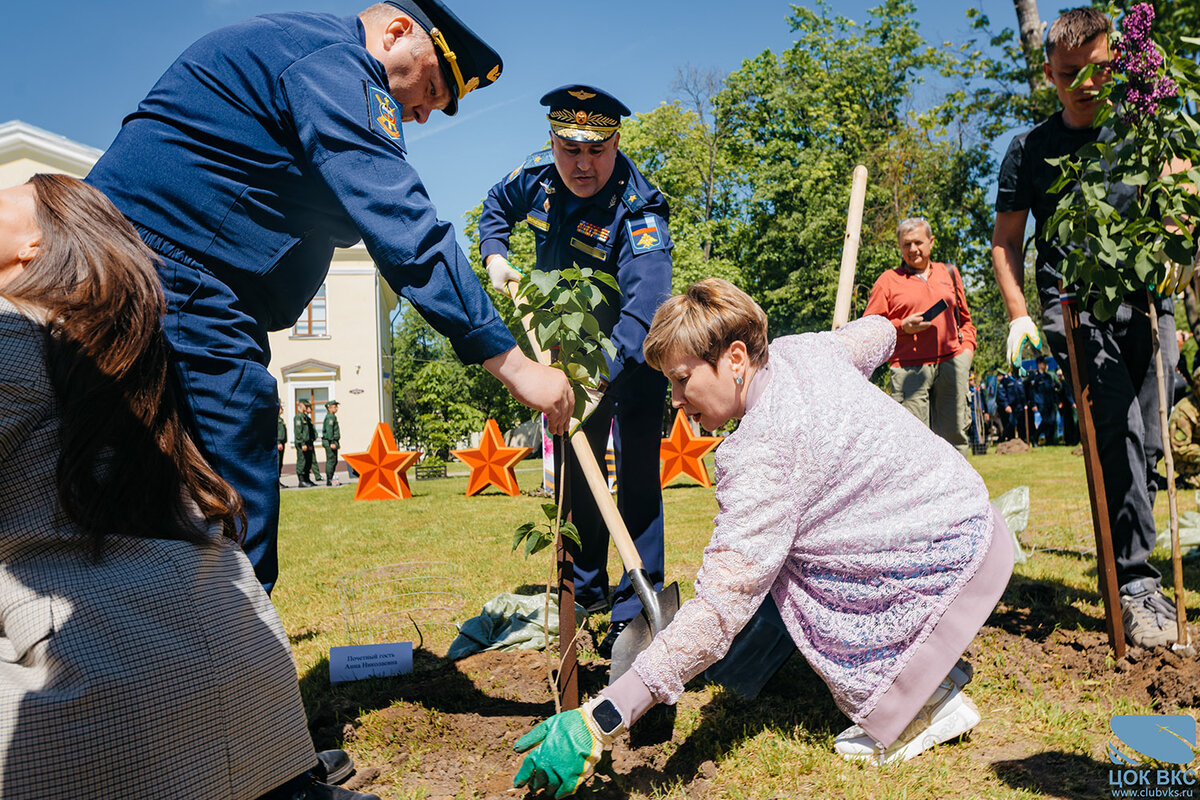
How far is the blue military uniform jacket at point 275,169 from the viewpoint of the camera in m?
2.04

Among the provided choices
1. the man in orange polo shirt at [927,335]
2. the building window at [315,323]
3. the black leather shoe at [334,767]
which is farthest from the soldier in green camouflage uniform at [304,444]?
the black leather shoe at [334,767]

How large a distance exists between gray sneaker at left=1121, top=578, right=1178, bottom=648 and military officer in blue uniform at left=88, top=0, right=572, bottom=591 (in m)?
2.52

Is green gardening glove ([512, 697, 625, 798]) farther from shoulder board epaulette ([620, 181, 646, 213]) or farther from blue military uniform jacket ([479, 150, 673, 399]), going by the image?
shoulder board epaulette ([620, 181, 646, 213])

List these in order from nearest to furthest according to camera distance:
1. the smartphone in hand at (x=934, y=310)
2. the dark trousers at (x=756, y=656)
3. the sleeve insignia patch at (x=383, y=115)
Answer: the sleeve insignia patch at (x=383, y=115), the dark trousers at (x=756, y=656), the smartphone in hand at (x=934, y=310)

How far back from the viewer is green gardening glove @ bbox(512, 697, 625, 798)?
1.93 meters

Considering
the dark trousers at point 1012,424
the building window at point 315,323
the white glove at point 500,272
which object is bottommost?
the dark trousers at point 1012,424

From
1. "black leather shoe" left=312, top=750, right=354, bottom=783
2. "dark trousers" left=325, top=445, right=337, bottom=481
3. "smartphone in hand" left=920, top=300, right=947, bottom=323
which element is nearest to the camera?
"black leather shoe" left=312, top=750, right=354, bottom=783

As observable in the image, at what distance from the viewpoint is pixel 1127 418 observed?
10.4ft

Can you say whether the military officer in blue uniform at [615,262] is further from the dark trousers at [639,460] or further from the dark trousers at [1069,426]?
the dark trousers at [1069,426]

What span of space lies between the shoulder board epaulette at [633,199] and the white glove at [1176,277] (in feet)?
6.73

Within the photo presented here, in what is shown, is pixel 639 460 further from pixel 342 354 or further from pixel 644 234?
pixel 342 354

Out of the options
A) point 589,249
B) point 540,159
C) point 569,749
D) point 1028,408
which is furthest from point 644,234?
point 1028,408

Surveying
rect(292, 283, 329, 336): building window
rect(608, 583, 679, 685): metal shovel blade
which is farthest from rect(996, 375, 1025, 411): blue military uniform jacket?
rect(292, 283, 329, 336): building window

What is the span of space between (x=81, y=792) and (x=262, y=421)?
1001 millimetres
